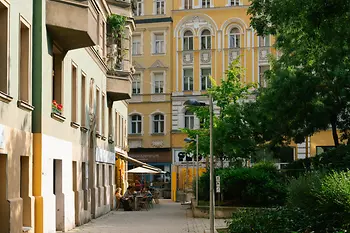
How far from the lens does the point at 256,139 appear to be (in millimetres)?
35562

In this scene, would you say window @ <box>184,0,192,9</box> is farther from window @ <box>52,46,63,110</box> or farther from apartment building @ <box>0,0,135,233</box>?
window @ <box>52,46,63,110</box>

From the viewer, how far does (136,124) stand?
58.8 metres

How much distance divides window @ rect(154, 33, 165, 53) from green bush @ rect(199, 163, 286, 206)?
28105 mm

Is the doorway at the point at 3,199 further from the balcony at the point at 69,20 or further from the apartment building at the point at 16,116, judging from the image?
the balcony at the point at 69,20

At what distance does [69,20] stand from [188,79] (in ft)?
124

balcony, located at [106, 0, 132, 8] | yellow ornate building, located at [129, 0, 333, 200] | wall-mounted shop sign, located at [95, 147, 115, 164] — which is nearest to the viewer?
wall-mounted shop sign, located at [95, 147, 115, 164]

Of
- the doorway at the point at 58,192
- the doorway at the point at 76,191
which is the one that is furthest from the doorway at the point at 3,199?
the doorway at the point at 76,191

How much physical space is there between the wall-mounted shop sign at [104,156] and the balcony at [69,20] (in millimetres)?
9749

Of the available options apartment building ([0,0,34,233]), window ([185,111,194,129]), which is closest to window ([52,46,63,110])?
apartment building ([0,0,34,233])

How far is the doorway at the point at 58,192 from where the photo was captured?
22.1 meters

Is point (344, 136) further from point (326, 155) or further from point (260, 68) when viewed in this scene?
point (260, 68)

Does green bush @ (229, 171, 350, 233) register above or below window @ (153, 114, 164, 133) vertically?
below

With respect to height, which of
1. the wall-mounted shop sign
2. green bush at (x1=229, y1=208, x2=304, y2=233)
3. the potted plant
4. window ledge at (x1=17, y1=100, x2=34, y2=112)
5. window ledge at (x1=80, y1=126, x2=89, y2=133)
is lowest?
green bush at (x1=229, y1=208, x2=304, y2=233)

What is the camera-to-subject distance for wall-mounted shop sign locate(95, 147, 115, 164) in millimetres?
30541
